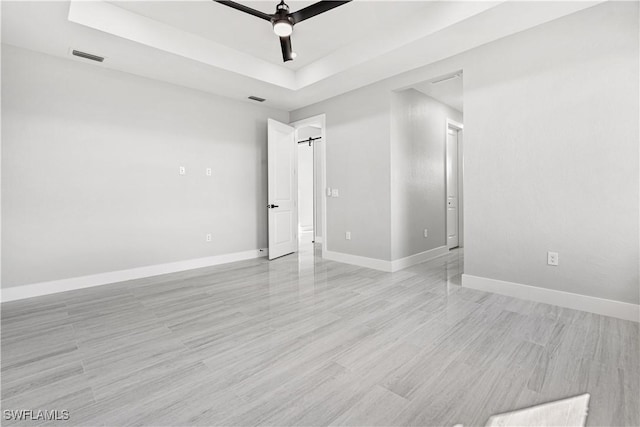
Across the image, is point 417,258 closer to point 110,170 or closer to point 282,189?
point 282,189

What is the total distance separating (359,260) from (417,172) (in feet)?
5.25

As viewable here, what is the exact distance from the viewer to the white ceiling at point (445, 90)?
425cm

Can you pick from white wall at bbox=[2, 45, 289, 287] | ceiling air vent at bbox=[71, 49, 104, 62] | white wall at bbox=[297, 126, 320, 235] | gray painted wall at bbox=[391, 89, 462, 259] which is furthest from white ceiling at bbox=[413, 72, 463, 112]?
ceiling air vent at bbox=[71, 49, 104, 62]

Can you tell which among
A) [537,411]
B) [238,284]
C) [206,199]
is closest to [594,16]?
[537,411]

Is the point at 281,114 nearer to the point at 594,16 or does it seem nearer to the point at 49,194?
the point at 49,194

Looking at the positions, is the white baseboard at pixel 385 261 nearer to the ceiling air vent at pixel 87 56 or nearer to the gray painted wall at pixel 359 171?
the gray painted wall at pixel 359 171

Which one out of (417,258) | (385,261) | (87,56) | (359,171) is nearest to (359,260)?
(385,261)

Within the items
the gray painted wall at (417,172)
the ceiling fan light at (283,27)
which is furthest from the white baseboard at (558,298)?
the ceiling fan light at (283,27)

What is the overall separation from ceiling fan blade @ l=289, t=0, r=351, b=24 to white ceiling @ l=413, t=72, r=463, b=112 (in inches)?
83.0

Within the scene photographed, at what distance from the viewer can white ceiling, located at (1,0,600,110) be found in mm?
2684

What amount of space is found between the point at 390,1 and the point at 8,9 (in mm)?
3318

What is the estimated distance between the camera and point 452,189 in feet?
18.9

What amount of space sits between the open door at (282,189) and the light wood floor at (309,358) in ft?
6.59

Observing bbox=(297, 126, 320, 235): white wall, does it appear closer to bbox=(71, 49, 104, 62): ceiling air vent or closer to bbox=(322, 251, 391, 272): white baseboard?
bbox=(322, 251, 391, 272): white baseboard
